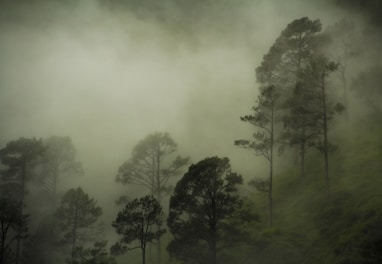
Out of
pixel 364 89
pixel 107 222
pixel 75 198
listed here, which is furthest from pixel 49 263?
pixel 364 89

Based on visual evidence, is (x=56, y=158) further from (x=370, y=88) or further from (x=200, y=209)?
(x=370, y=88)

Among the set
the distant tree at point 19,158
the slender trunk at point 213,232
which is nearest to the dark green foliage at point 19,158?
the distant tree at point 19,158

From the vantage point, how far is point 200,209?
3222 centimetres

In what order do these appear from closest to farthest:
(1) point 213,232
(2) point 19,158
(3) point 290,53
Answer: (1) point 213,232
(3) point 290,53
(2) point 19,158

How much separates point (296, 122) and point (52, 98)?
171362 mm

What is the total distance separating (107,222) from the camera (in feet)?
205

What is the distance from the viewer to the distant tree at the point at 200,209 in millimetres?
31719

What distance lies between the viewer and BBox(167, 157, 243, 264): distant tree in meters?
31.7

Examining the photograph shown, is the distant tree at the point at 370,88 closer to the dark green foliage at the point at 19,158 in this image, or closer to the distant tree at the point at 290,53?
the distant tree at the point at 290,53

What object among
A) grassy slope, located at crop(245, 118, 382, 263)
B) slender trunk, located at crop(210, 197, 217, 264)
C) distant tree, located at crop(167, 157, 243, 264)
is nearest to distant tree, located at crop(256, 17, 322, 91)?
grassy slope, located at crop(245, 118, 382, 263)

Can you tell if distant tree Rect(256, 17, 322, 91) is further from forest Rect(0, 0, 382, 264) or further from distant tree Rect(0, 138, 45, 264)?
distant tree Rect(0, 138, 45, 264)

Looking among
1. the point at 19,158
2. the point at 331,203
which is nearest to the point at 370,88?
the point at 331,203

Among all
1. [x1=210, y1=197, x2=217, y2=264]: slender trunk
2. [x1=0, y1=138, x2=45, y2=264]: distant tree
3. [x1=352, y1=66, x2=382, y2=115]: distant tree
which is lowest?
[x1=210, y1=197, x2=217, y2=264]: slender trunk

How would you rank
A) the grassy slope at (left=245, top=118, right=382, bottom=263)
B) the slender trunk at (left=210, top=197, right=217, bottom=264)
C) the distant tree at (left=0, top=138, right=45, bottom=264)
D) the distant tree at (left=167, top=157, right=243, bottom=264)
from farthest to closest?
the distant tree at (left=0, top=138, right=45, bottom=264)
the distant tree at (left=167, top=157, right=243, bottom=264)
the slender trunk at (left=210, top=197, right=217, bottom=264)
the grassy slope at (left=245, top=118, right=382, bottom=263)
